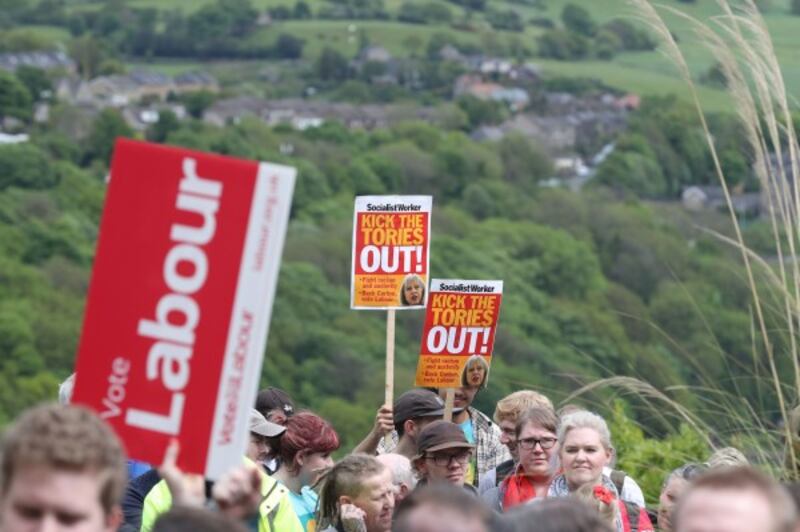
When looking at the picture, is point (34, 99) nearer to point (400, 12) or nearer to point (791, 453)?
point (400, 12)

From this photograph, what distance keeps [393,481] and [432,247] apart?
10364 centimetres

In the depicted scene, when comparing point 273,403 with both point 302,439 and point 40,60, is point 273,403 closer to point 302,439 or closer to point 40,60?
point 302,439

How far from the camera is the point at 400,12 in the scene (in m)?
195

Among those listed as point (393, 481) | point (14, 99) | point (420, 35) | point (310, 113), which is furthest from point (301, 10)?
point (393, 481)

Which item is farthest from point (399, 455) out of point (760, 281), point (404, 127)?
point (404, 127)

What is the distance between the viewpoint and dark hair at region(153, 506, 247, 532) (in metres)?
4.88

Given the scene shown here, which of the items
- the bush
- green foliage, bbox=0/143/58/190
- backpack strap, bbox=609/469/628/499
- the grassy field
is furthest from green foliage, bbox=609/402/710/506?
the bush

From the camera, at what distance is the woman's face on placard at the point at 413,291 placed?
428 inches

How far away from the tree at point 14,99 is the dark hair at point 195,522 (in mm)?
143930

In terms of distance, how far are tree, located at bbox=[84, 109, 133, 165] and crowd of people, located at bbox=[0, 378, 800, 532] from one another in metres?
122

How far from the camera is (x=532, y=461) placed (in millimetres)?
8953

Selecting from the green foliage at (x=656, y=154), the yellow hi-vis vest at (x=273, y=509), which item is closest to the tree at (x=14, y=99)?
the green foliage at (x=656, y=154)

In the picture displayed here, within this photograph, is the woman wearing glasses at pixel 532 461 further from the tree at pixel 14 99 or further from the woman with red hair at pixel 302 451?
the tree at pixel 14 99

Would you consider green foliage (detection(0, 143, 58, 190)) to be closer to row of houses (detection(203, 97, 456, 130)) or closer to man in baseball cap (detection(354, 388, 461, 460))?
row of houses (detection(203, 97, 456, 130))
